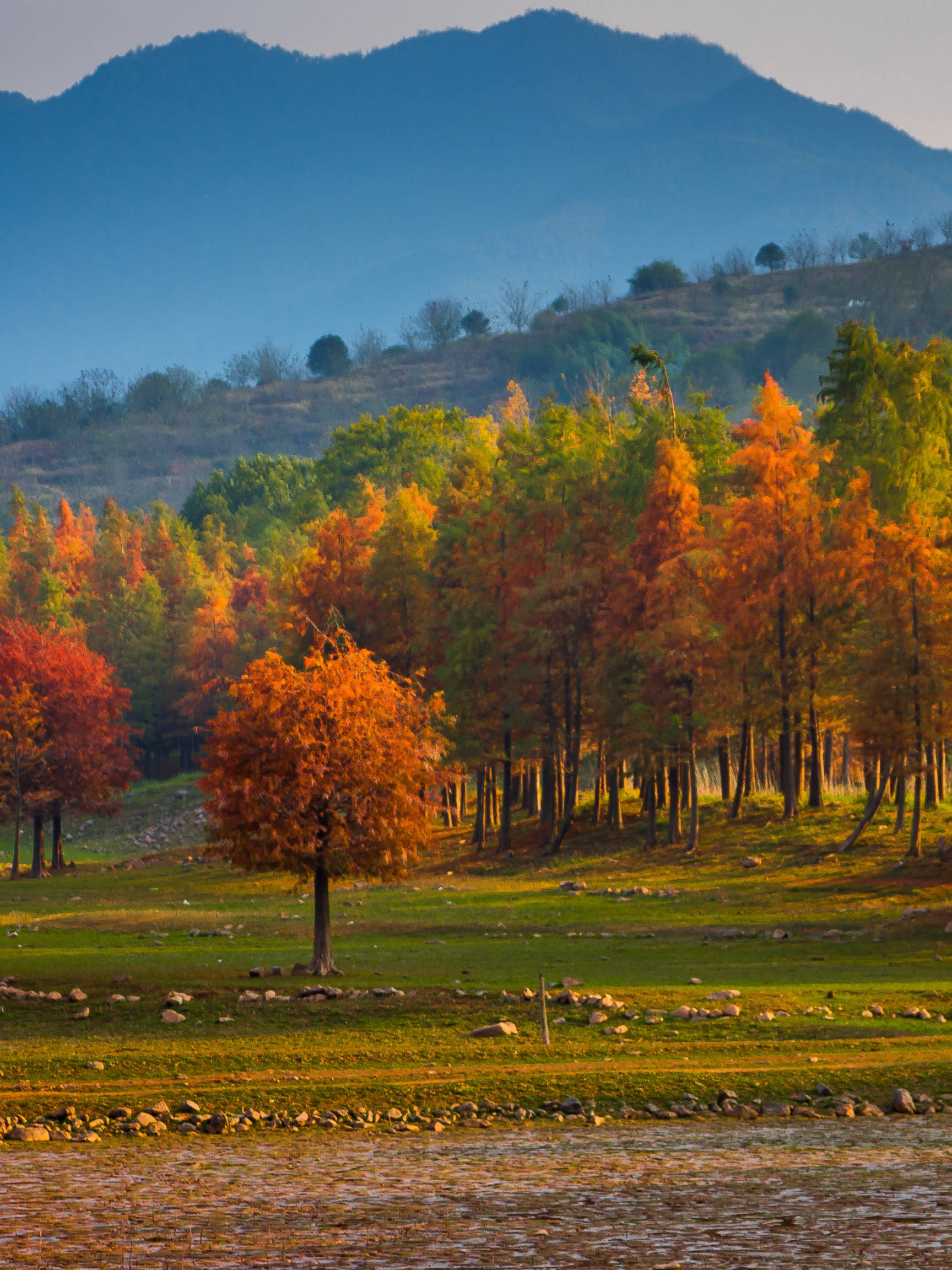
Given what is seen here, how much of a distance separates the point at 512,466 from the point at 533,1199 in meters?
55.1

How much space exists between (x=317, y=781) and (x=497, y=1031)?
7.64 m

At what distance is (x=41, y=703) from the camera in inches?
2672

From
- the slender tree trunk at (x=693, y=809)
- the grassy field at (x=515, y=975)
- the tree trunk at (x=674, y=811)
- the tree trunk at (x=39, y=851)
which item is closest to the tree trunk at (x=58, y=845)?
the tree trunk at (x=39, y=851)

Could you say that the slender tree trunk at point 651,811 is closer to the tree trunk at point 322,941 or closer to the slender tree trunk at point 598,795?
the slender tree trunk at point 598,795

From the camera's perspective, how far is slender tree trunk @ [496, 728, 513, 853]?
2441 inches

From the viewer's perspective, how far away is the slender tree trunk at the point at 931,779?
47.7 m

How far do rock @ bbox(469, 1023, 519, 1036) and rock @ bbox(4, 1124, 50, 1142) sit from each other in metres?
8.11

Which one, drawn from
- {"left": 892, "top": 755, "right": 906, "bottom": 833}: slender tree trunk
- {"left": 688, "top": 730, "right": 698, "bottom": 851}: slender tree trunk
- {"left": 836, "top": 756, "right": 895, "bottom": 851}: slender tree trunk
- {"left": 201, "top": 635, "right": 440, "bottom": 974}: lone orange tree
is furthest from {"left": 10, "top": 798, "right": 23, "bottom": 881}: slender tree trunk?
{"left": 201, "top": 635, "right": 440, "bottom": 974}: lone orange tree

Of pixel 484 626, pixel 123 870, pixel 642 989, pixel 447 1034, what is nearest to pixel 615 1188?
→ pixel 447 1034

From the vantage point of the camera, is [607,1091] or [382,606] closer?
[607,1091]

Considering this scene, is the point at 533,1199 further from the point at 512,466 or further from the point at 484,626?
the point at 512,466

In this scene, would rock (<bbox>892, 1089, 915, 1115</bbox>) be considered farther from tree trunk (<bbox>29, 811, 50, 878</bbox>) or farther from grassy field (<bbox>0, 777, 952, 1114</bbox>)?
tree trunk (<bbox>29, 811, 50, 878</bbox>)

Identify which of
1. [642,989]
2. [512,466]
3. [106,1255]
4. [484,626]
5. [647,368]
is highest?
[647,368]

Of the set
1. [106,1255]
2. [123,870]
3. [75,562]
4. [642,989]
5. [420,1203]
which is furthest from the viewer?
[75,562]
